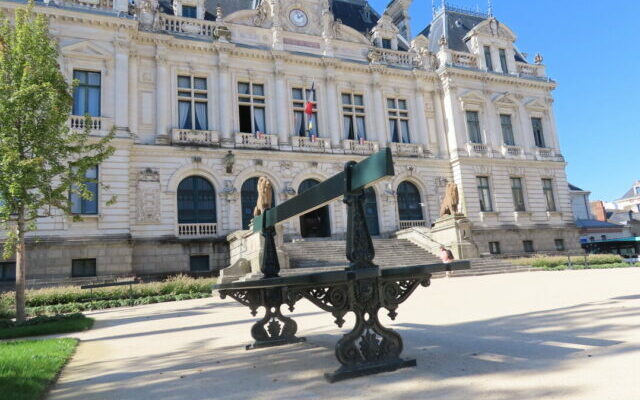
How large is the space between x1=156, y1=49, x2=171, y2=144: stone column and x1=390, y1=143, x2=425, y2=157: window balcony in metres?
14.0

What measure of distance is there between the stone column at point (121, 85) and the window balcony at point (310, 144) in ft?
30.3

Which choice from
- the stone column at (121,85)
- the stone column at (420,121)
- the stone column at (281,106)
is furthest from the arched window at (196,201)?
the stone column at (420,121)

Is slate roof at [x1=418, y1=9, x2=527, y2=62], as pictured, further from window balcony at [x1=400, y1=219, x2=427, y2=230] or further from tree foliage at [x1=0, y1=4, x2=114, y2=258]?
tree foliage at [x1=0, y1=4, x2=114, y2=258]

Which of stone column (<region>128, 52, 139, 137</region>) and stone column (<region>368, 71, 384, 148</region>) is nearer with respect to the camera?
stone column (<region>128, 52, 139, 137</region>)

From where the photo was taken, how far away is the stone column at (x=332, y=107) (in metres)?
28.0

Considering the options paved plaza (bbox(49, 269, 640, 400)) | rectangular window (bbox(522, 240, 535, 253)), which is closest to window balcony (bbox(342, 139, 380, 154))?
rectangular window (bbox(522, 240, 535, 253))

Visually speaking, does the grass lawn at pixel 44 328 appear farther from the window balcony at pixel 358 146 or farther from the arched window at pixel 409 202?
the arched window at pixel 409 202

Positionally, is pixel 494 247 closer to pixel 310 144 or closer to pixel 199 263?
pixel 310 144

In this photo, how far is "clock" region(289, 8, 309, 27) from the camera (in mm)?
28609

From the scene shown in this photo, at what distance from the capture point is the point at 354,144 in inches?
1116

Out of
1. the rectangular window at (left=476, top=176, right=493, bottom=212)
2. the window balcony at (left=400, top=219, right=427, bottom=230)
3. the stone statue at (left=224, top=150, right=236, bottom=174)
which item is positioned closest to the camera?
the stone statue at (left=224, top=150, right=236, bottom=174)

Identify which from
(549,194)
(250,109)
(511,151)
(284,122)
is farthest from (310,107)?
(549,194)

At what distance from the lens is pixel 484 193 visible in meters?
30.8

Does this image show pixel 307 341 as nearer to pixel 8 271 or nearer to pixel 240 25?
pixel 8 271
